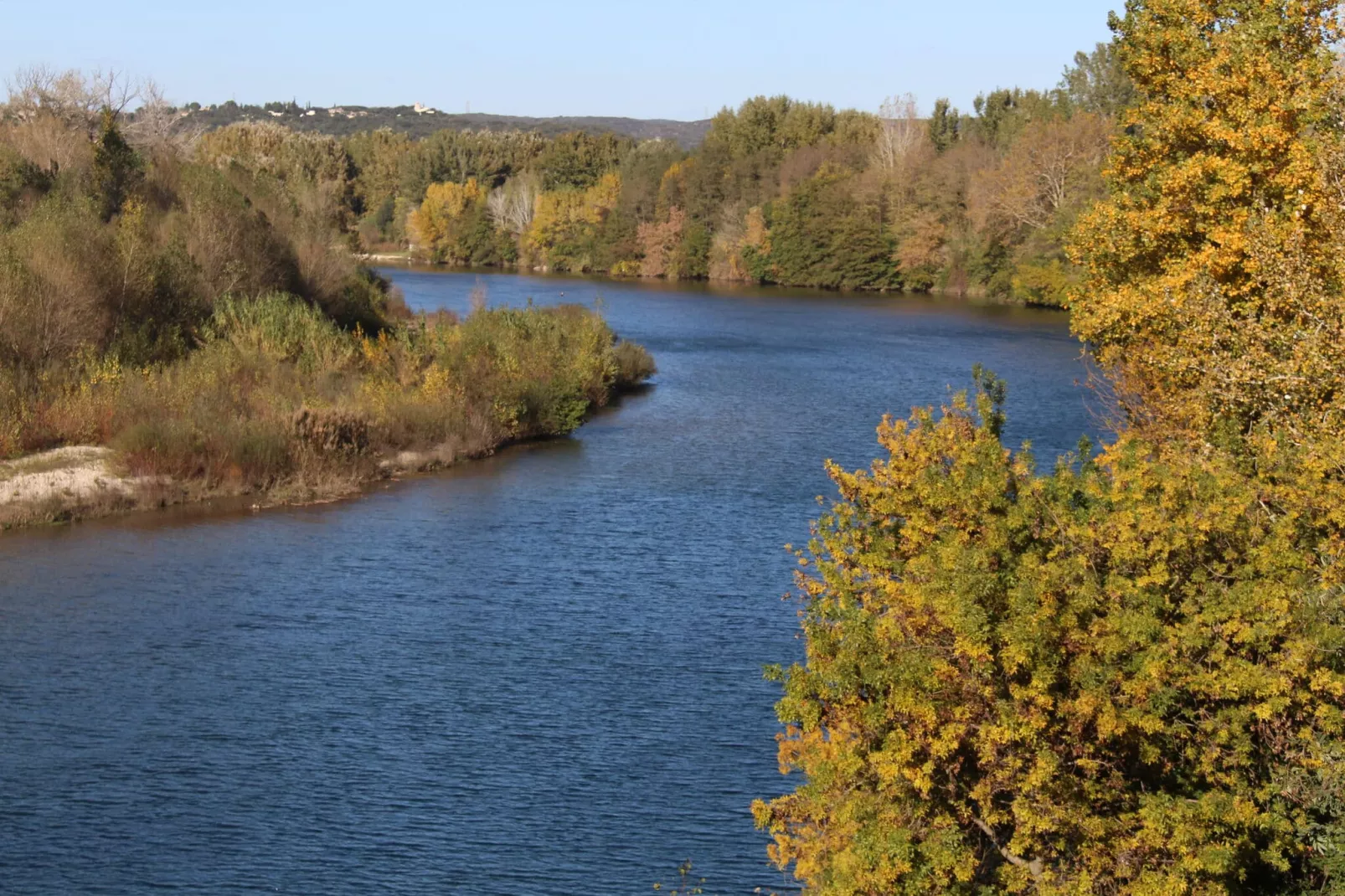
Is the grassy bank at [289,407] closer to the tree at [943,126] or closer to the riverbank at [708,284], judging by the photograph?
the riverbank at [708,284]

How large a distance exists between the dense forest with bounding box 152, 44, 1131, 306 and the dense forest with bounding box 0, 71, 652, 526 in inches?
342

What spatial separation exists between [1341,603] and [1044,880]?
2740 millimetres

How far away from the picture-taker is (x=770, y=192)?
95625 mm

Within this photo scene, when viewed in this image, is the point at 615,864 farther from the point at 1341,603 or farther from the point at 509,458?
the point at 509,458

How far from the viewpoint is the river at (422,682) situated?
1427 centimetres

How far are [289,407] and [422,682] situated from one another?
1381 cm

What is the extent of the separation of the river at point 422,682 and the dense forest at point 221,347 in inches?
66.5

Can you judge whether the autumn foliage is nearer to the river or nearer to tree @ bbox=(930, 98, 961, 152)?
the river

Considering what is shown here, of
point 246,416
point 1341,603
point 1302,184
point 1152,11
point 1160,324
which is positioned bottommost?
point 246,416

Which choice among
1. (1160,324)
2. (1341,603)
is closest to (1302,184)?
(1160,324)

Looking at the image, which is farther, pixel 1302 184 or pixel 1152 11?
pixel 1152 11

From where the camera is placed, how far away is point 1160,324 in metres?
16.4

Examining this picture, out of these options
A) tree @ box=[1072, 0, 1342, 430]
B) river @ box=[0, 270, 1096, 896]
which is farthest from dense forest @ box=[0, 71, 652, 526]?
tree @ box=[1072, 0, 1342, 430]

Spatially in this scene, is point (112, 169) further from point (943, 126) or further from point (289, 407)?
point (943, 126)
